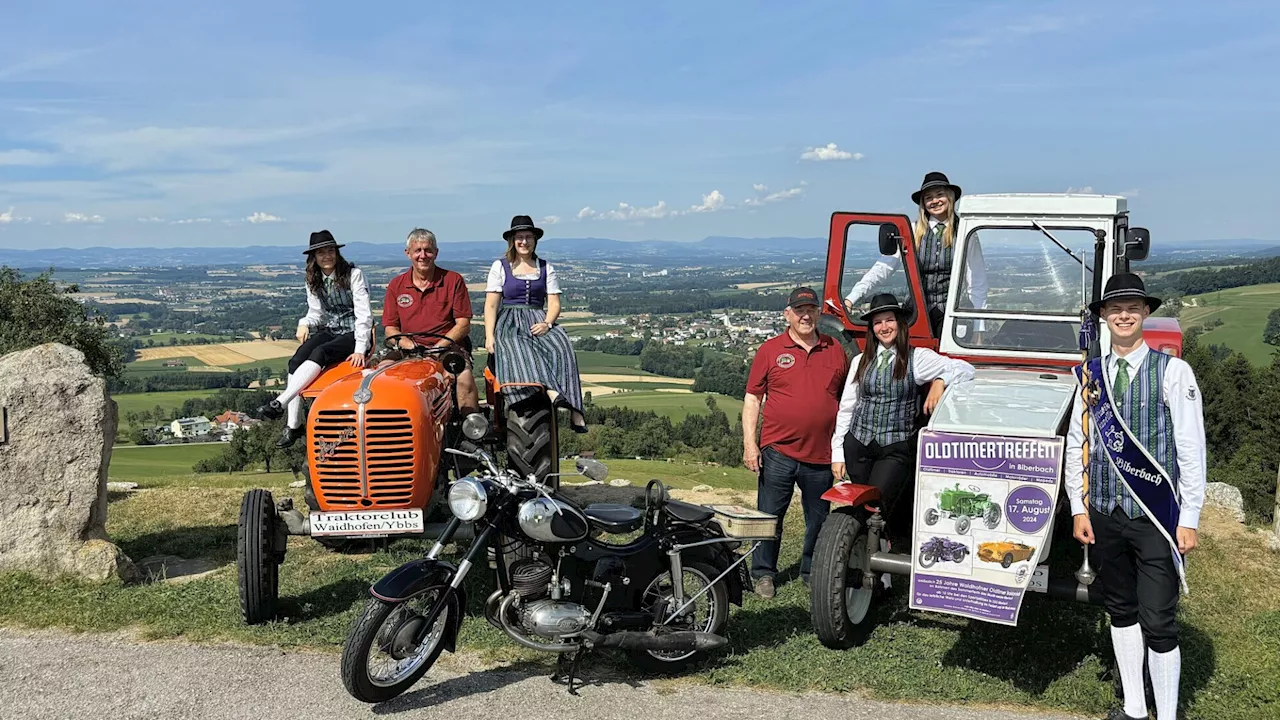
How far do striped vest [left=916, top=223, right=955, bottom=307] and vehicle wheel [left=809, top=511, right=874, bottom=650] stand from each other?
2.23 m

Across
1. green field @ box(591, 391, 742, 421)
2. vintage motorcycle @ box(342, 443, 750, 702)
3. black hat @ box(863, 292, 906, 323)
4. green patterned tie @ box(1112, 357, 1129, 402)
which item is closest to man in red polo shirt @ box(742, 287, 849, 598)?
black hat @ box(863, 292, 906, 323)

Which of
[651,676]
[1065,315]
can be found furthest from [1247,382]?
[651,676]

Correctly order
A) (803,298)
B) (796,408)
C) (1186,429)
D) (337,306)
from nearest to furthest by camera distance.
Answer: (1186,429), (803,298), (796,408), (337,306)

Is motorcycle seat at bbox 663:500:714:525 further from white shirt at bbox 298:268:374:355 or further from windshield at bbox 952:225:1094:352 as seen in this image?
white shirt at bbox 298:268:374:355

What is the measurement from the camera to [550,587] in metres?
4.64

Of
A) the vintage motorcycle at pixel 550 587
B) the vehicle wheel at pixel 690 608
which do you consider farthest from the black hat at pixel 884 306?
the vehicle wheel at pixel 690 608

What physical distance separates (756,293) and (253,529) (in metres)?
65.2

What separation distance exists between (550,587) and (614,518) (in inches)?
19.3

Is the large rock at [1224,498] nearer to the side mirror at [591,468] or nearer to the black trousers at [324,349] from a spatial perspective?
the side mirror at [591,468]

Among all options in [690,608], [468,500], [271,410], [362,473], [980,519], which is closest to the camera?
[468,500]

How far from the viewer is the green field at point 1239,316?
48000 millimetres

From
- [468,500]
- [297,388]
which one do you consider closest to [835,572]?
[468,500]

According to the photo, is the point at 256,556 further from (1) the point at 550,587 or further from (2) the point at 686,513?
(2) the point at 686,513

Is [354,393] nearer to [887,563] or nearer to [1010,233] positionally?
[887,563]
